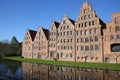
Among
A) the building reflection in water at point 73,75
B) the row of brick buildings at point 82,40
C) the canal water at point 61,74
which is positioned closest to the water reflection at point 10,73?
the canal water at point 61,74

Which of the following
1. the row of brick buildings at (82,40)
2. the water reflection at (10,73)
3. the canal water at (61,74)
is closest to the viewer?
the water reflection at (10,73)

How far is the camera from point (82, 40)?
190ft

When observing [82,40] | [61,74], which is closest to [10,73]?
[61,74]

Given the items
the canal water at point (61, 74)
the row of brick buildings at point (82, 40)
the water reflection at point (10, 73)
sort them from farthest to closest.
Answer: the row of brick buildings at point (82, 40)
the canal water at point (61, 74)
the water reflection at point (10, 73)

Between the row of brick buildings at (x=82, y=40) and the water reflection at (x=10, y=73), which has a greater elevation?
the row of brick buildings at (x=82, y=40)

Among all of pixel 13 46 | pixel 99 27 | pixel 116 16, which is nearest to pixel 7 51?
pixel 13 46

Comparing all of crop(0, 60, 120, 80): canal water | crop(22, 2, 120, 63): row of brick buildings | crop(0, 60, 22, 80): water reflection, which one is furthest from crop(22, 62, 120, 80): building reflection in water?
crop(22, 2, 120, 63): row of brick buildings

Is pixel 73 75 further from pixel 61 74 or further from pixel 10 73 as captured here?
pixel 10 73

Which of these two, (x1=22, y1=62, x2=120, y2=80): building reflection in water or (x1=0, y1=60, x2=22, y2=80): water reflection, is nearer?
(x1=0, y1=60, x2=22, y2=80): water reflection

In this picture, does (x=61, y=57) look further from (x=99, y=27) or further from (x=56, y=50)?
(x=99, y=27)

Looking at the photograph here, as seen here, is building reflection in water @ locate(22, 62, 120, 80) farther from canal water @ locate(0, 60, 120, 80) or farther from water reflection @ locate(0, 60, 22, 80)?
water reflection @ locate(0, 60, 22, 80)

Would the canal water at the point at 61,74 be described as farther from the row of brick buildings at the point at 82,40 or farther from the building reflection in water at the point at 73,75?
the row of brick buildings at the point at 82,40

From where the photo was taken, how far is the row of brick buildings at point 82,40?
164 ft

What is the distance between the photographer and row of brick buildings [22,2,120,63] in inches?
1969
